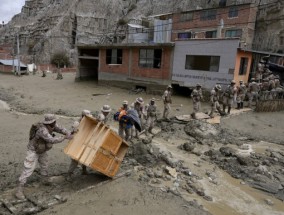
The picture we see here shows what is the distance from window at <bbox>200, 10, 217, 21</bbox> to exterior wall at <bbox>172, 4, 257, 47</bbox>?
340mm

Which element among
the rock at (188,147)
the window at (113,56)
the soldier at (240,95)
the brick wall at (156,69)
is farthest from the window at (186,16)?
the rock at (188,147)

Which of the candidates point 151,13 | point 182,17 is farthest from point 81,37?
point 182,17

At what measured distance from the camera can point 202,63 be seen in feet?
62.3

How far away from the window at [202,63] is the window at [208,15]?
606 inches

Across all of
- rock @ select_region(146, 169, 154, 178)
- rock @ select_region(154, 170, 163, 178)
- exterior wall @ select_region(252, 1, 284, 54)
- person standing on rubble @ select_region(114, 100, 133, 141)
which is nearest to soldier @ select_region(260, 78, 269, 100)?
person standing on rubble @ select_region(114, 100, 133, 141)

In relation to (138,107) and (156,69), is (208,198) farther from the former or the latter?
(156,69)

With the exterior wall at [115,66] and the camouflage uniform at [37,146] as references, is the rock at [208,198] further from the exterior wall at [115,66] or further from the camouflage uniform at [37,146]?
the exterior wall at [115,66]

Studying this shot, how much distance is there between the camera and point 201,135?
36.1 ft

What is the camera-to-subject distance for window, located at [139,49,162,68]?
21516 millimetres

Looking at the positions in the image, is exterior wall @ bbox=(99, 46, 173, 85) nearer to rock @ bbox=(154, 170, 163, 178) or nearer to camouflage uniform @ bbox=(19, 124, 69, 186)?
rock @ bbox=(154, 170, 163, 178)

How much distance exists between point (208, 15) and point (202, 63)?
54.1ft

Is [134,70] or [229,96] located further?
[134,70]

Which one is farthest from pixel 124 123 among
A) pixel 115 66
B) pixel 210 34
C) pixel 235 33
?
pixel 210 34

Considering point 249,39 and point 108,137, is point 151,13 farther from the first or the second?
point 108,137
